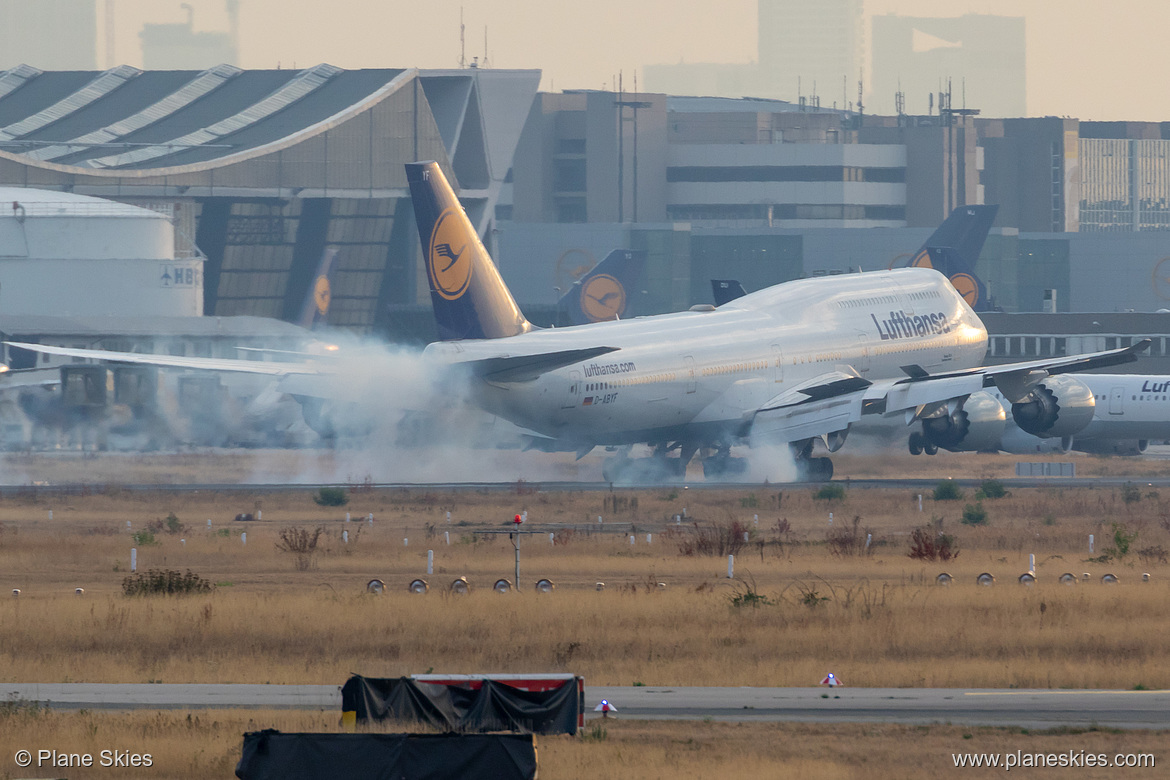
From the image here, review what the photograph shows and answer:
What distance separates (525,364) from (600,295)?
199 ft

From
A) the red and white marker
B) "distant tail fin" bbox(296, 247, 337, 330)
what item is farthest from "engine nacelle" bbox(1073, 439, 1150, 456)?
the red and white marker

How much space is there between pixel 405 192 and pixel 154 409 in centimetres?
7144

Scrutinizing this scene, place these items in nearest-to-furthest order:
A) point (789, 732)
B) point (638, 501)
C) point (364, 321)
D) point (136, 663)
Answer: point (789, 732) → point (136, 663) → point (638, 501) → point (364, 321)

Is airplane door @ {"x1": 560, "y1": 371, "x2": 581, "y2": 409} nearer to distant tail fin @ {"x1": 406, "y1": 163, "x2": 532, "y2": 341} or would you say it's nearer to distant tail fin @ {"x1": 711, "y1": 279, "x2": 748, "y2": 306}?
distant tail fin @ {"x1": 406, "y1": 163, "x2": 532, "y2": 341}

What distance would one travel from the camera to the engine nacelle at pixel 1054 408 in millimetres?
69000

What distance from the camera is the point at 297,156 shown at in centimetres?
14175

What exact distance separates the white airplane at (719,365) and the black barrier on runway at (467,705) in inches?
1398

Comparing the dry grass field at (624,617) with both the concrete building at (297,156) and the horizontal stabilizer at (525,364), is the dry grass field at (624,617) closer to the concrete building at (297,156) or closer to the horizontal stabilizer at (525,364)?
the horizontal stabilizer at (525,364)

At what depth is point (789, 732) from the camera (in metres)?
21.8

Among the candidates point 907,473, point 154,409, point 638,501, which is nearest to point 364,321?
point 154,409

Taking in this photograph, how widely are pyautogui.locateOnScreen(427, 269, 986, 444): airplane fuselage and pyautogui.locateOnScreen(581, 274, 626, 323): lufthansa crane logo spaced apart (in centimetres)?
4169

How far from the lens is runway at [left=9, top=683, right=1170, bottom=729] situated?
2273 centimetres

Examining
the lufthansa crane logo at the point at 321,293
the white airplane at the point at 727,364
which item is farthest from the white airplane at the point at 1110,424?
the lufthansa crane logo at the point at 321,293

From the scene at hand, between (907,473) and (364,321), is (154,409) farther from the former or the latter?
(364,321)
